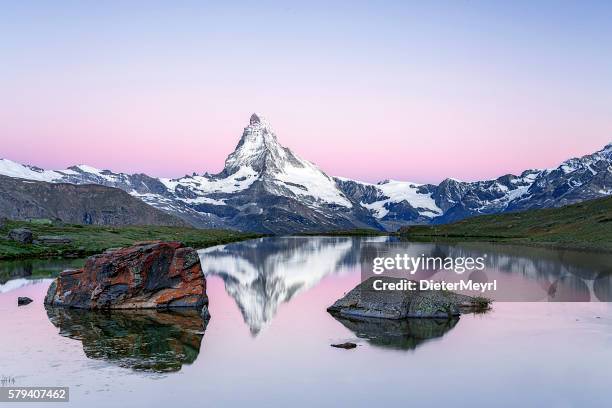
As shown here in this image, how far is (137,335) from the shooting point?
43500 mm


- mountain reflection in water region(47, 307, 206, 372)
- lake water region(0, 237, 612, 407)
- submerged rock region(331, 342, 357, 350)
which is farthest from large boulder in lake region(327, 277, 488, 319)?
mountain reflection in water region(47, 307, 206, 372)

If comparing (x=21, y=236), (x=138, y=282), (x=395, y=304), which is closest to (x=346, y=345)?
(x=395, y=304)

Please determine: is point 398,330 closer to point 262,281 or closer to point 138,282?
point 138,282

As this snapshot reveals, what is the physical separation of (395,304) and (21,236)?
96.9 m

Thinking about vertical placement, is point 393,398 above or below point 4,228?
below

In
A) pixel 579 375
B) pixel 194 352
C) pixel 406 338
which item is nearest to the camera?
pixel 579 375

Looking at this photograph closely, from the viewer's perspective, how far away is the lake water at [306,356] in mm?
30422

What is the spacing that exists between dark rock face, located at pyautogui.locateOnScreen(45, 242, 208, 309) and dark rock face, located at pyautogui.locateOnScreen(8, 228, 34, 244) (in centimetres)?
7222

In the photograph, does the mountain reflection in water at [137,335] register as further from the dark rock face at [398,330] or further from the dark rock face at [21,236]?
the dark rock face at [21,236]

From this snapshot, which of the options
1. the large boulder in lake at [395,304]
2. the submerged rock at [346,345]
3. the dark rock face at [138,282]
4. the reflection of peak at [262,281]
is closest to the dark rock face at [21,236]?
the reflection of peak at [262,281]

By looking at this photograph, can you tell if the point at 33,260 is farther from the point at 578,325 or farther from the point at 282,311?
the point at 578,325

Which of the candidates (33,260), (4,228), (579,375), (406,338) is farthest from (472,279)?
(4,228)

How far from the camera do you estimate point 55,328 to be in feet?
150

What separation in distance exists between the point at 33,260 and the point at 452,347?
86456 millimetres
